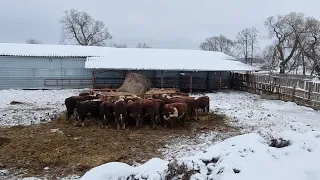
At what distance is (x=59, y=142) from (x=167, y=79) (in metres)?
18.3

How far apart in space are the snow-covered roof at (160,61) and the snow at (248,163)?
721 inches

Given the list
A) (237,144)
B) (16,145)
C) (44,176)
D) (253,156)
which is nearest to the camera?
(253,156)

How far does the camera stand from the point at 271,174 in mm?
4227

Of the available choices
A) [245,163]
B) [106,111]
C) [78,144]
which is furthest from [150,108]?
[245,163]

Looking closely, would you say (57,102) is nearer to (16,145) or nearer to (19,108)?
(19,108)

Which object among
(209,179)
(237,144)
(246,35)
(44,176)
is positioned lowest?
(44,176)

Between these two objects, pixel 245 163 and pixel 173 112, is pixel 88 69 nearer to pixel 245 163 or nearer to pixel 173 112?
pixel 173 112

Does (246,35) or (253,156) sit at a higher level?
(246,35)

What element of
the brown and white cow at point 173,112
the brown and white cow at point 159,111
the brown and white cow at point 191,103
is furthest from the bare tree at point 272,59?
the brown and white cow at point 173,112

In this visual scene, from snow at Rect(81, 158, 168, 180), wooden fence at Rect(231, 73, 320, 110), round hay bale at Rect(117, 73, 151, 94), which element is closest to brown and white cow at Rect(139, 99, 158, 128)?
round hay bale at Rect(117, 73, 151, 94)

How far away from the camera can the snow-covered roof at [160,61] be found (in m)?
23.7

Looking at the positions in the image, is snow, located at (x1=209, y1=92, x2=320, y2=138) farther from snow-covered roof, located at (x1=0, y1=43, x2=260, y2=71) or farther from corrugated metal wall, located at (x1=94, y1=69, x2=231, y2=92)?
corrugated metal wall, located at (x1=94, y1=69, x2=231, y2=92)

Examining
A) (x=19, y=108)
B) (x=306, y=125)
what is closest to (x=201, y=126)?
(x=306, y=125)

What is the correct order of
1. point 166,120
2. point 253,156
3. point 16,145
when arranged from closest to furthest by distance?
1. point 253,156
2. point 16,145
3. point 166,120
